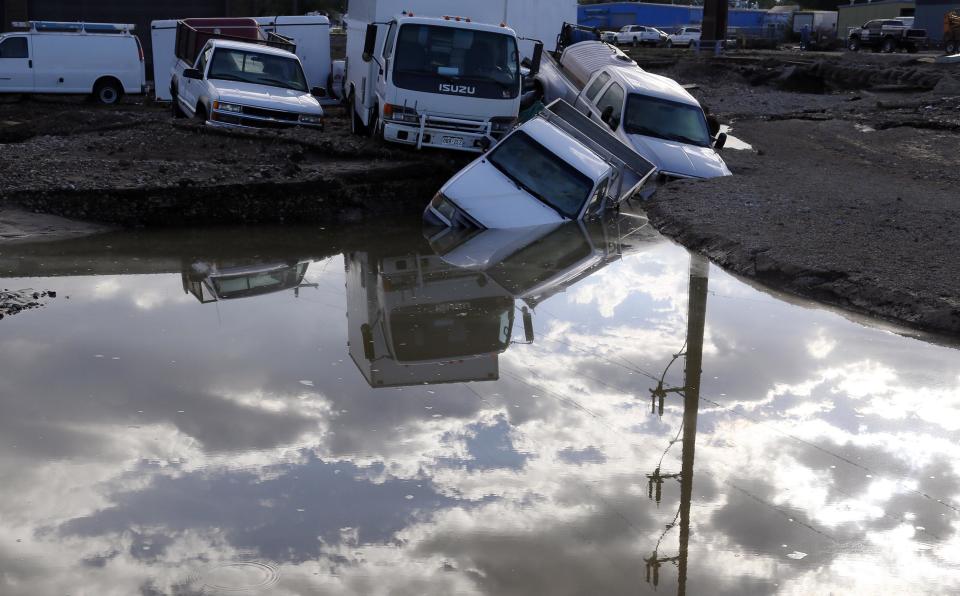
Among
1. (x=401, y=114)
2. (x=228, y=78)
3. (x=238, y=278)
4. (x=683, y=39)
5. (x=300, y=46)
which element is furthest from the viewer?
(x=683, y=39)

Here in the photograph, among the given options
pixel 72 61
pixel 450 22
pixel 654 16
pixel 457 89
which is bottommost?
pixel 654 16

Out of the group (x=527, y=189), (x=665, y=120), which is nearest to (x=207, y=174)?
(x=527, y=189)

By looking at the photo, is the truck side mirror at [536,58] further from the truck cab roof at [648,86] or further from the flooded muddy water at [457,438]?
the flooded muddy water at [457,438]

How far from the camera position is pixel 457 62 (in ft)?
54.7

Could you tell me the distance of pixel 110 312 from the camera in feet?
32.6

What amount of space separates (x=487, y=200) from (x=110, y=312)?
5605mm

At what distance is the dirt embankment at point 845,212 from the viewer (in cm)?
1123

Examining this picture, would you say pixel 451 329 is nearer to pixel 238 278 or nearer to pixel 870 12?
pixel 238 278

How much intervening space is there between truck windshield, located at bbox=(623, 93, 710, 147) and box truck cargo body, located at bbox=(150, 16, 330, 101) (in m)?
10.7

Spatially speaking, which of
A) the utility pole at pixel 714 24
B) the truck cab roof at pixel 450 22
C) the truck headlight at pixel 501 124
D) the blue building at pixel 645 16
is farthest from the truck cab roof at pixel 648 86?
the blue building at pixel 645 16

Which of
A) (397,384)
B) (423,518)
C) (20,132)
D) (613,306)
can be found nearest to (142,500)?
(423,518)

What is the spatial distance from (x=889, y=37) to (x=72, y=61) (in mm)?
45471

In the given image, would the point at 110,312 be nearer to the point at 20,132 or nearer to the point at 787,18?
the point at 20,132

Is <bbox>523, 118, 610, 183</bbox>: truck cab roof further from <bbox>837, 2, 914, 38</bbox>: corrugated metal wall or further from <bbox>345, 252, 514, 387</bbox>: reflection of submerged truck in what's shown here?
<bbox>837, 2, 914, 38</bbox>: corrugated metal wall
